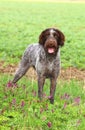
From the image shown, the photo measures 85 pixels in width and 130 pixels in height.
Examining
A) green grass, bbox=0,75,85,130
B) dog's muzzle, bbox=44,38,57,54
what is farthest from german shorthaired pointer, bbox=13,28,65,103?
green grass, bbox=0,75,85,130

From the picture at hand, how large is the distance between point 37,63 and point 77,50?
9.58 meters

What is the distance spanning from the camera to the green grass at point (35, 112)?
282 inches

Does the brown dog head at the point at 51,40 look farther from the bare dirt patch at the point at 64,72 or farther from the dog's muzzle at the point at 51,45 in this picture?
the bare dirt patch at the point at 64,72

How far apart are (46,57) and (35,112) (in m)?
1.83

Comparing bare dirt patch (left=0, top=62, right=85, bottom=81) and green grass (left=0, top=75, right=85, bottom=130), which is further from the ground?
green grass (left=0, top=75, right=85, bottom=130)

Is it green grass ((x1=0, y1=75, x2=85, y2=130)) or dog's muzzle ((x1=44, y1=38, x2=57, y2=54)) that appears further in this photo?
dog's muzzle ((x1=44, y1=38, x2=57, y2=54))

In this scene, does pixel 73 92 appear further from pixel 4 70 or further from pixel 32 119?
pixel 4 70

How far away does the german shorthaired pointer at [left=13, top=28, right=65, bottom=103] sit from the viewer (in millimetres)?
8586

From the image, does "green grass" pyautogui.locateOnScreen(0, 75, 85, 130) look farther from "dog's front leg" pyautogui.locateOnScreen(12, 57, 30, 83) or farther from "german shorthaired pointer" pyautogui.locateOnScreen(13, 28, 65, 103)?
"dog's front leg" pyautogui.locateOnScreen(12, 57, 30, 83)

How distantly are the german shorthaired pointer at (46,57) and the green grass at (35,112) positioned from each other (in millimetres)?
406

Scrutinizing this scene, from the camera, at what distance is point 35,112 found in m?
7.72

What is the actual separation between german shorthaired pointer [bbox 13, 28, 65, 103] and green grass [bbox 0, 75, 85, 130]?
1.33ft

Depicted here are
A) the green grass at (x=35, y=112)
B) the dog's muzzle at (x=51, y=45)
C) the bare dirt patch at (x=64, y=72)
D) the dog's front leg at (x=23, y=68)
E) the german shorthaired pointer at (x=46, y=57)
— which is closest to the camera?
the green grass at (x=35, y=112)

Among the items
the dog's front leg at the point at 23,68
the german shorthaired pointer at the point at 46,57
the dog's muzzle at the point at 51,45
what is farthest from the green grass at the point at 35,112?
the dog's muzzle at the point at 51,45
